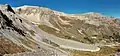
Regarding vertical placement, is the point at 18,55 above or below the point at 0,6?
below

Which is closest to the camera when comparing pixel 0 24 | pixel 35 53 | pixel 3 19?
pixel 35 53

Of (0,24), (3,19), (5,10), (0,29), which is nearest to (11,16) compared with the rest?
(5,10)

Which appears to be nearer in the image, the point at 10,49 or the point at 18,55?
the point at 18,55

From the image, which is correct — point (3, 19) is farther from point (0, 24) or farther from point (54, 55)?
point (54, 55)

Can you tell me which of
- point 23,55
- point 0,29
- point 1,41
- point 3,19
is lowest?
point 23,55

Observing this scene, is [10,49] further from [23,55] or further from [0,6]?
[0,6]

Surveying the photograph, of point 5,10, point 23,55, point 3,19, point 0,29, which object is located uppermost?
point 5,10

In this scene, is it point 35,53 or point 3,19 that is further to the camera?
point 3,19

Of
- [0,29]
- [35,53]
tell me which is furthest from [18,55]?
[0,29]

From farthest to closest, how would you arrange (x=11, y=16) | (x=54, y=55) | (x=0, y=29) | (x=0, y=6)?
(x=0, y=6) < (x=11, y=16) < (x=0, y=29) < (x=54, y=55)
